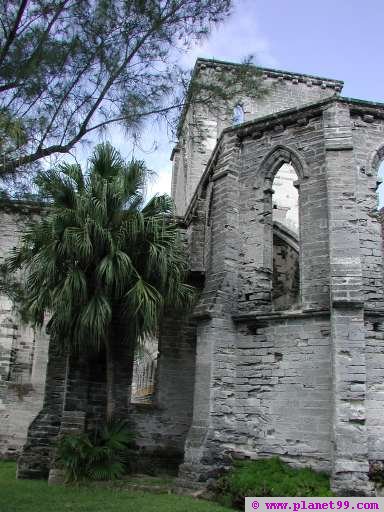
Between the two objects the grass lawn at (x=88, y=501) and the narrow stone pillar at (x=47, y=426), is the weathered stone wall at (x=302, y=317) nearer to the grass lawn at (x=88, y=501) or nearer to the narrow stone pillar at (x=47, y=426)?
the grass lawn at (x=88, y=501)

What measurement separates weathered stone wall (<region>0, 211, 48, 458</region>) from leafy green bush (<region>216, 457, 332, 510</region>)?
816 cm

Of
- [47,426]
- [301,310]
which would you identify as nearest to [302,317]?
[301,310]

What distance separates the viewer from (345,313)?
33.3 ft

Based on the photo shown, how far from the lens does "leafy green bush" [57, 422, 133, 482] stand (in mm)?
11148

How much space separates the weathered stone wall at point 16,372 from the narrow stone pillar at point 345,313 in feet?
30.5

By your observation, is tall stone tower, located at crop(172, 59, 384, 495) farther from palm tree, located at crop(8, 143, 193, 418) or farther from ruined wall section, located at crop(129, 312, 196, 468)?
ruined wall section, located at crop(129, 312, 196, 468)

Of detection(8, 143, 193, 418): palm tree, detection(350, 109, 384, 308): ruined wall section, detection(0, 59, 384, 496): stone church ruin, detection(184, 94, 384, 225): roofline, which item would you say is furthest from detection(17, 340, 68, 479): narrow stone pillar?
detection(350, 109, 384, 308): ruined wall section

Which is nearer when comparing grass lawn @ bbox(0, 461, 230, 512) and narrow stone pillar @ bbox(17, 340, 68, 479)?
grass lawn @ bbox(0, 461, 230, 512)

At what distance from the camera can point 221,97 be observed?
9594 mm

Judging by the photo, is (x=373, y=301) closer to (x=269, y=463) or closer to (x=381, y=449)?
(x=381, y=449)

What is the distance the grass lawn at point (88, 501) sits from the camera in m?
8.87

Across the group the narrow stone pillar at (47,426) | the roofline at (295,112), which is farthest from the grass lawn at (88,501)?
the roofline at (295,112)

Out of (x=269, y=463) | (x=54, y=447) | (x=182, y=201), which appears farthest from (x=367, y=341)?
(x=182, y=201)

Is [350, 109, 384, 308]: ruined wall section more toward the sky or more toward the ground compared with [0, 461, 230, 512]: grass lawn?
more toward the sky
